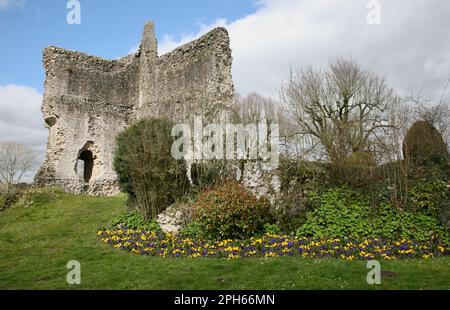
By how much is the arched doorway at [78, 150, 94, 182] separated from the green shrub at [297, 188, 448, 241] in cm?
1756

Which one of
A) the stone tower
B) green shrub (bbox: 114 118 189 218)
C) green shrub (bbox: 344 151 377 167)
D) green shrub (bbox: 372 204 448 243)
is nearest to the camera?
green shrub (bbox: 372 204 448 243)

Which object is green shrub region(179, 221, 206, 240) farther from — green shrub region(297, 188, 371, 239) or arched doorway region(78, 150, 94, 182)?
arched doorway region(78, 150, 94, 182)

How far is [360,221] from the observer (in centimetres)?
1016

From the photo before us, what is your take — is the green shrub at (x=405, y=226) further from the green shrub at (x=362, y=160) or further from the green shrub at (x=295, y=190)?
the green shrub at (x=295, y=190)

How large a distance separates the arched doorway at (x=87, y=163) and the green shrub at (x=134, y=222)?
42.6ft

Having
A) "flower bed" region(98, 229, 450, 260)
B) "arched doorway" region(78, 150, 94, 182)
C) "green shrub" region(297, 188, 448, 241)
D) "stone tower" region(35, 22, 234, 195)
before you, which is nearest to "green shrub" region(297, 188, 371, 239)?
"green shrub" region(297, 188, 448, 241)

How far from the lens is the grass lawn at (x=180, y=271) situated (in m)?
6.48

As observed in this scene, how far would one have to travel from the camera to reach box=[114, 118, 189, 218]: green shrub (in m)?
12.4

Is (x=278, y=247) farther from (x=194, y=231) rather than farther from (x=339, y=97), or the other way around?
(x=339, y=97)

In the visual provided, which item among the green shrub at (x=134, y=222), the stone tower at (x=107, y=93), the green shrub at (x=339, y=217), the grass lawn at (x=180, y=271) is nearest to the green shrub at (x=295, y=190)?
the green shrub at (x=339, y=217)

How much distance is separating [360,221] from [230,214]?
3.50 metres

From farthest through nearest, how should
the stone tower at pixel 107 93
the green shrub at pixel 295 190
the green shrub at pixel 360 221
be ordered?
the stone tower at pixel 107 93 → the green shrub at pixel 295 190 → the green shrub at pixel 360 221
